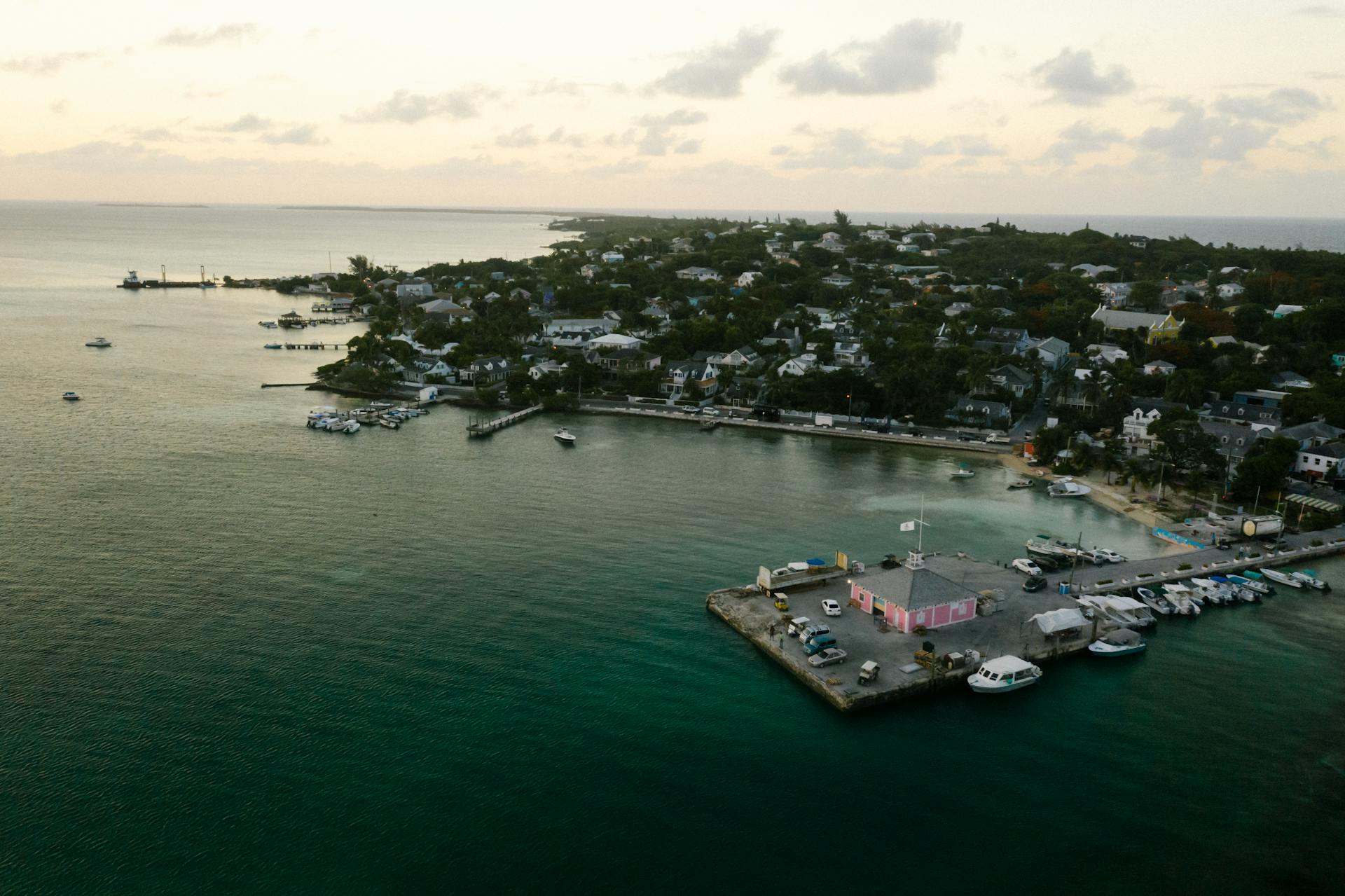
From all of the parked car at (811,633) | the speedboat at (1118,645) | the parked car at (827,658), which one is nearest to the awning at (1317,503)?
the speedboat at (1118,645)

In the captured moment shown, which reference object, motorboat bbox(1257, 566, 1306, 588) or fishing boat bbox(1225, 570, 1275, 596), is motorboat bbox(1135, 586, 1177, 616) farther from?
motorboat bbox(1257, 566, 1306, 588)

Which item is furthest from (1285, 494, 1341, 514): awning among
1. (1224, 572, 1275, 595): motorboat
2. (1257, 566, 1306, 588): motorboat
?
(1224, 572, 1275, 595): motorboat

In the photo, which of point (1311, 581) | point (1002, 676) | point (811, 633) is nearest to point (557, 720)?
point (811, 633)

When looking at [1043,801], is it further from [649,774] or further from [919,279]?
[919,279]

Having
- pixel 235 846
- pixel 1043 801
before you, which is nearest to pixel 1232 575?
pixel 1043 801

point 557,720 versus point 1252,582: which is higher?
point 1252,582

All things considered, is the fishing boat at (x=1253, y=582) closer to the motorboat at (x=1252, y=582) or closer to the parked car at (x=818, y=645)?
the motorboat at (x=1252, y=582)

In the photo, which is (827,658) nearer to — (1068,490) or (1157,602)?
(1157,602)
